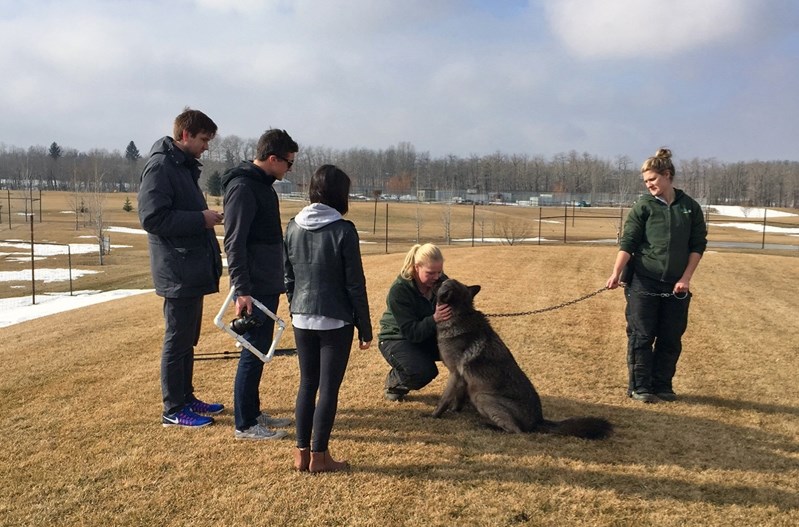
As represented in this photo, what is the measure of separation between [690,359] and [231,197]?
611 cm

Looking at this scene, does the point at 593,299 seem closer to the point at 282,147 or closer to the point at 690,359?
the point at 690,359

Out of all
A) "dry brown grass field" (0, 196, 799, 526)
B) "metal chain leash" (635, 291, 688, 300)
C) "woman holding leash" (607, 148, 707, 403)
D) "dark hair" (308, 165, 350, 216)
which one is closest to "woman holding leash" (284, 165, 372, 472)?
"dark hair" (308, 165, 350, 216)

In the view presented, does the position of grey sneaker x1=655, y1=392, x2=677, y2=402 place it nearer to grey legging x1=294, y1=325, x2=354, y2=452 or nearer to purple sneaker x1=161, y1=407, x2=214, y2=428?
grey legging x1=294, y1=325, x2=354, y2=452

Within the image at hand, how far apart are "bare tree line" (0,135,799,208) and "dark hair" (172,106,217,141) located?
337 ft

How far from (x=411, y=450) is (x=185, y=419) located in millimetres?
1922

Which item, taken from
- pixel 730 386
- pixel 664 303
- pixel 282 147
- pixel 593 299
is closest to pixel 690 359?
pixel 730 386

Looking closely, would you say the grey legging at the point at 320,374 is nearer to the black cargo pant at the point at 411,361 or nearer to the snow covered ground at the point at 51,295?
the black cargo pant at the point at 411,361

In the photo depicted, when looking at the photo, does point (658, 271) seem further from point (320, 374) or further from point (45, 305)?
point (45, 305)

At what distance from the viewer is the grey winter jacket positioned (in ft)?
13.4

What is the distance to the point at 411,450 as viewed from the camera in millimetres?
4078

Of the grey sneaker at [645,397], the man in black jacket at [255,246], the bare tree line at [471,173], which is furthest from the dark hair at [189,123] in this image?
the bare tree line at [471,173]

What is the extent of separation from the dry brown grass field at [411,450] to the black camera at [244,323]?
0.93 metres

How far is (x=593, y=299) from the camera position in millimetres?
10688

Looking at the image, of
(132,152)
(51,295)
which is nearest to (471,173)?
(132,152)
